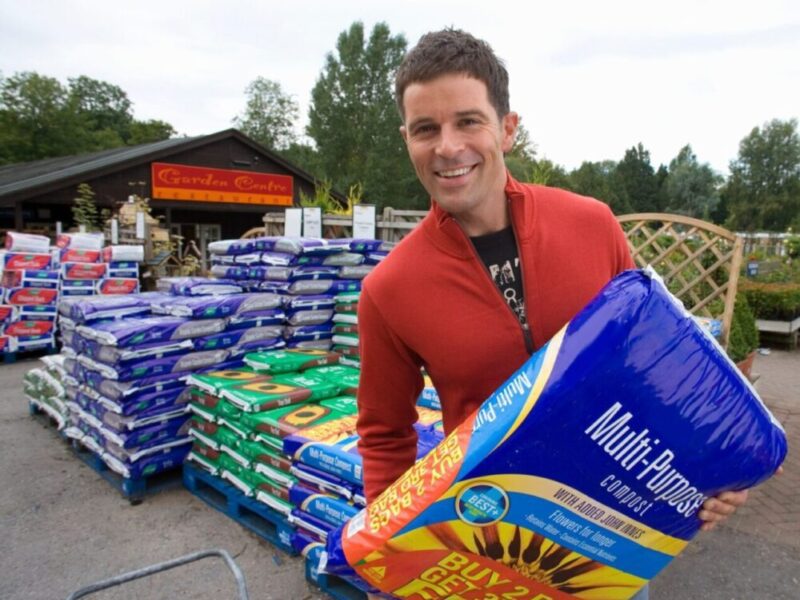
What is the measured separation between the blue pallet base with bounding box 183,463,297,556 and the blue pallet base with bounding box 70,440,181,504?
18 cm

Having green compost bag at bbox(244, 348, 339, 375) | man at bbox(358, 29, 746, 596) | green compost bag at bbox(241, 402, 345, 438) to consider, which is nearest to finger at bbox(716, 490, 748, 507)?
man at bbox(358, 29, 746, 596)

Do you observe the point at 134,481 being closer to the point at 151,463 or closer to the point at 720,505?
the point at 151,463

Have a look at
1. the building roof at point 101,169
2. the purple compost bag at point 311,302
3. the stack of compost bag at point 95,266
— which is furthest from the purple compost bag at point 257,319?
the building roof at point 101,169

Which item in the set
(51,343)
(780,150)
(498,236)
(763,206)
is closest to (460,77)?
(498,236)

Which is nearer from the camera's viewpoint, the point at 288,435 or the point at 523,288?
the point at 523,288

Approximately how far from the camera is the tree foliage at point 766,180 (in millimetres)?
42219

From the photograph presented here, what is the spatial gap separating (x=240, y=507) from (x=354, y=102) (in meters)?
33.4

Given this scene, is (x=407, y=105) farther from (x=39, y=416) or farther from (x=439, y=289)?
(x=39, y=416)

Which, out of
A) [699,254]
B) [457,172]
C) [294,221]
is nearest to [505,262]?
[457,172]

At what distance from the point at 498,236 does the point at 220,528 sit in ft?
10.2

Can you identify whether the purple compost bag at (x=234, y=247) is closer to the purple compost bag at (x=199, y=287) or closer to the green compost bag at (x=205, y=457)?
the purple compost bag at (x=199, y=287)

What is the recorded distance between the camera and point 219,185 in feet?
59.2

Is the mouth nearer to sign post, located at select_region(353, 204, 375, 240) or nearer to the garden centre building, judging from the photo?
sign post, located at select_region(353, 204, 375, 240)

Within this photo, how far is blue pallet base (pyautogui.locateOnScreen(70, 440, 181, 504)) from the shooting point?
153 inches
